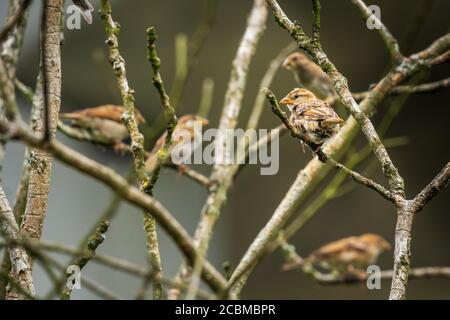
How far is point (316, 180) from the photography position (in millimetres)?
3578

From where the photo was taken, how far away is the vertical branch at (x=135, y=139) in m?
2.89

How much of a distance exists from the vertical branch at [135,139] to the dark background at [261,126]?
448 centimetres

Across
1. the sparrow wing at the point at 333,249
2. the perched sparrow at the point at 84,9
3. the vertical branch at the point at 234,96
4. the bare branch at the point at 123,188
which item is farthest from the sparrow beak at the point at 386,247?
the bare branch at the point at 123,188

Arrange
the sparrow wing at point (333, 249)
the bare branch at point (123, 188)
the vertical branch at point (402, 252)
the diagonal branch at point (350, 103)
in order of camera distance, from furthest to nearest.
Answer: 1. the sparrow wing at point (333, 249)
2. the diagonal branch at point (350, 103)
3. the vertical branch at point (402, 252)
4. the bare branch at point (123, 188)

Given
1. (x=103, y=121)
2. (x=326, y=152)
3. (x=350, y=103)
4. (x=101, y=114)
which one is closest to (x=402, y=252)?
(x=350, y=103)

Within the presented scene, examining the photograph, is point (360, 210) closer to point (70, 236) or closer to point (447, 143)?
point (447, 143)

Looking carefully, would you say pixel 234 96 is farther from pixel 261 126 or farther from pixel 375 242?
pixel 375 242

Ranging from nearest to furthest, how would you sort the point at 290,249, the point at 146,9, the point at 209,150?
the point at 290,249, the point at 209,150, the point at 146,9

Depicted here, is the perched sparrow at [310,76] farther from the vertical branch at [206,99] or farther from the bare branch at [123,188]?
the bare branch at [123,188]

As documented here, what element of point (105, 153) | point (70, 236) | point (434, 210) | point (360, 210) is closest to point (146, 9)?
point (105, 153)

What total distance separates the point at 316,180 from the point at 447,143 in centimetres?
506

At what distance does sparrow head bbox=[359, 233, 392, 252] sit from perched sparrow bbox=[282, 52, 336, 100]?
6.34ft

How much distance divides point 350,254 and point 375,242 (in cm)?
48

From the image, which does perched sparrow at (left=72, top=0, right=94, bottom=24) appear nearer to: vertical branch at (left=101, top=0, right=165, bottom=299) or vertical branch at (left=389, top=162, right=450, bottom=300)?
vertical branch at (left=101, top=0, right=165, bottom=299)
